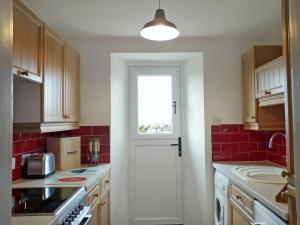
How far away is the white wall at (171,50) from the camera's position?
9.59ft

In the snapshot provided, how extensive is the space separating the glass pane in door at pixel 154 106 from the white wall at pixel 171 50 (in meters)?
0.64

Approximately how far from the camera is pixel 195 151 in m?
3.18

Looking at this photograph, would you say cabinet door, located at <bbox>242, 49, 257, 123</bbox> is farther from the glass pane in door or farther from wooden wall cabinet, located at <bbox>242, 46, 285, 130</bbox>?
the glass pane in door

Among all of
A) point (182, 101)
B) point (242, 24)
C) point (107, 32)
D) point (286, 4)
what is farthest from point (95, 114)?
point (286, 4)

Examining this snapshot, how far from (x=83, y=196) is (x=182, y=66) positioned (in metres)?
2.15

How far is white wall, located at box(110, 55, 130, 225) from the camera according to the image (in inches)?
119

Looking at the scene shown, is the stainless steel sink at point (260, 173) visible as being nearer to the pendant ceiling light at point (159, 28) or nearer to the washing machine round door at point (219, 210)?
the washing machine round door at point (219, 210)

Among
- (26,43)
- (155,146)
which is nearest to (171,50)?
(155,146)

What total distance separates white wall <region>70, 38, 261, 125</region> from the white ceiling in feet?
0.43

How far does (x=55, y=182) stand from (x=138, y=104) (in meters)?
1.66

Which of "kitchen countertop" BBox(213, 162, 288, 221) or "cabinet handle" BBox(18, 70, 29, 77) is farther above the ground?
"cabinet handle" BBox(18, 70, 29, 77)

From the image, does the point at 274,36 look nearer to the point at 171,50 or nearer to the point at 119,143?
the point at 171,50

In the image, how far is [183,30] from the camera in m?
2.69

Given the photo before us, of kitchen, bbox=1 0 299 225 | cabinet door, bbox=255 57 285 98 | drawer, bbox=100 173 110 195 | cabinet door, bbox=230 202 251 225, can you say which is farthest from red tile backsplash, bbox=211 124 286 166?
drawer, bbox=100 173 110 195
